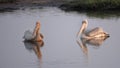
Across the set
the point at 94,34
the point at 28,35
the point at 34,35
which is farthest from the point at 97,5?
the point at 28,35

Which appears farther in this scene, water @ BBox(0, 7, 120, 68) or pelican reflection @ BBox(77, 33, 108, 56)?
pelican reflection @ BBox(77, 33, 108, 56)

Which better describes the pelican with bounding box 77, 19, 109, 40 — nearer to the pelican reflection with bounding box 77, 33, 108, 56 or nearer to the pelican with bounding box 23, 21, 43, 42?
the pelican reflection with bounding box 77, 33, 108, 56

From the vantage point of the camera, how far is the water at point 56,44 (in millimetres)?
15906

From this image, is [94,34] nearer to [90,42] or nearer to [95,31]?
[95,31]

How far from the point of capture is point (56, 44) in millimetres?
18125

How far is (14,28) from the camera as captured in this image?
21672 millimetres

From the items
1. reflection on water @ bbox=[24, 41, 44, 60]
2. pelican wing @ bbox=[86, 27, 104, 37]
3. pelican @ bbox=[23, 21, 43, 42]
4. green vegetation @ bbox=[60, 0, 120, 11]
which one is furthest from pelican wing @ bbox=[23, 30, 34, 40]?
green vegetation @ bbox=[60, 0, 120, 11]

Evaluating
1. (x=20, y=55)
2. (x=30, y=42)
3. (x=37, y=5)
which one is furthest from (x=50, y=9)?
(x=20, y=55)

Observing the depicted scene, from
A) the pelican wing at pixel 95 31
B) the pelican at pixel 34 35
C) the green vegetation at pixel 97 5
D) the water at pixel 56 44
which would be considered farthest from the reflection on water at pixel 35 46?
the green vegetation at pixel 97 5

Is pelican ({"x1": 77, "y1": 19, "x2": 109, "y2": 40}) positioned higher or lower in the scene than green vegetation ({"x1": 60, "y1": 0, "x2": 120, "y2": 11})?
lower

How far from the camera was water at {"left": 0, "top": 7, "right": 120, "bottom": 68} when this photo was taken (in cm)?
1591

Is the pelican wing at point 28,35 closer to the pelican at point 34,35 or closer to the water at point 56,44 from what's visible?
the pelican at point 34,35

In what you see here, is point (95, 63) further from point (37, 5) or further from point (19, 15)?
point (37, 5)

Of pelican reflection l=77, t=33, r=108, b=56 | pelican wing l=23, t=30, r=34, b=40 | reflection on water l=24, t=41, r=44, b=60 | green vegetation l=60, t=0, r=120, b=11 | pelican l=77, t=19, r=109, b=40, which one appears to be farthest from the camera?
green vegetation l=60, t=0, r=120, b=11
